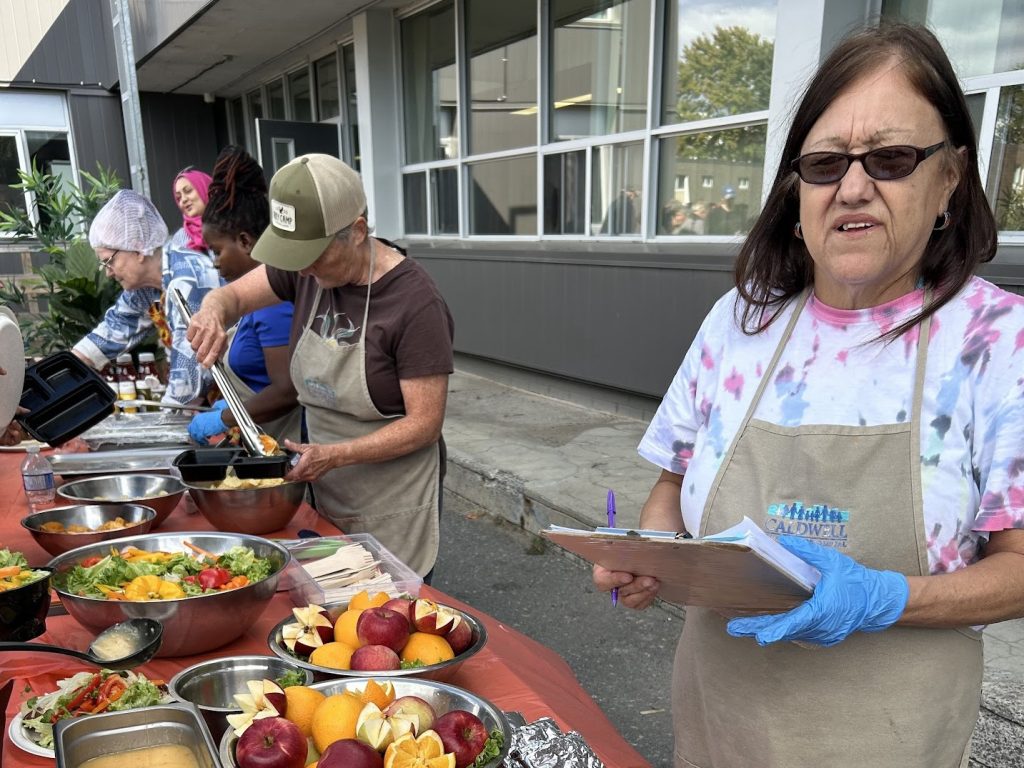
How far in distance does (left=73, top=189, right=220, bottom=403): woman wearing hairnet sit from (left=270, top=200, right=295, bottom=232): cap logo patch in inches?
38.0

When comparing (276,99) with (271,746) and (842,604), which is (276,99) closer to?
(271,746)

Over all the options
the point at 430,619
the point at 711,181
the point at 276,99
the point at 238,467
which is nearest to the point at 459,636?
the point at 430,619

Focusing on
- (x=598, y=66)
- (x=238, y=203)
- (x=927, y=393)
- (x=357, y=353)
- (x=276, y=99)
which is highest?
(x=276, y=99)

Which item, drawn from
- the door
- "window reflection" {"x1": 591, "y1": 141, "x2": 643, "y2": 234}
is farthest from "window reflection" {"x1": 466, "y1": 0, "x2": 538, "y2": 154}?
the door

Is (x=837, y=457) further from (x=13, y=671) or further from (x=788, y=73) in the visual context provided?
(x=788, y=73)

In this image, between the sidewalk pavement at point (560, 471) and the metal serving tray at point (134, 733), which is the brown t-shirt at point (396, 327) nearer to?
the metal serving tray at point (134, 733)

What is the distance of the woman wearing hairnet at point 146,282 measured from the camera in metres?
3.01

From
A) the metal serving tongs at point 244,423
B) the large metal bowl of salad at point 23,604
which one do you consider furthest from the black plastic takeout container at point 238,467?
the large metal bowl of salad at point 23,604

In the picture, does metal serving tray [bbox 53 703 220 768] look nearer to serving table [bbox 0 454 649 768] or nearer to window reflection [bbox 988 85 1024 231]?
serving table [bbox 0 454 649 768]

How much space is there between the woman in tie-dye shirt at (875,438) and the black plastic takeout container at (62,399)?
6.93ft

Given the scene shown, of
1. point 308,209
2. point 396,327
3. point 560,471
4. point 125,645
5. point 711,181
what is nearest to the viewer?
point 125,645

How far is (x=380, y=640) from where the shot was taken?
4.34 ft

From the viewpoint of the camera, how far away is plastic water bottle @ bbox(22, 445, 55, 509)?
7.49 feet

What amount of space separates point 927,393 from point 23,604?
5.42ft
